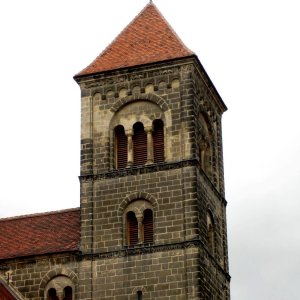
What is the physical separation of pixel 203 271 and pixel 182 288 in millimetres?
1308

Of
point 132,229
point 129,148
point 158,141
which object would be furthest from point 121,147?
point 132,229

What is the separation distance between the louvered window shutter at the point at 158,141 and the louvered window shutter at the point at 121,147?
1306mm

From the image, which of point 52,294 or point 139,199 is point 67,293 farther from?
point 139,199

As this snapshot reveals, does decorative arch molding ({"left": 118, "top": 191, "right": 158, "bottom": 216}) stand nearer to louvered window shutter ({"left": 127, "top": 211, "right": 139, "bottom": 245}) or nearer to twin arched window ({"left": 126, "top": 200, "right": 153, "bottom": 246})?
twin arched window ({"left": 126, "top": 200, "right": 153, "bottom": 246})

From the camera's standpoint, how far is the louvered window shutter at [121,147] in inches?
1925

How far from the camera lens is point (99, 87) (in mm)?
50250

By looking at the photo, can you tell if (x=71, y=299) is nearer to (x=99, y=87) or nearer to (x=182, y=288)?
(x=182, y=288)

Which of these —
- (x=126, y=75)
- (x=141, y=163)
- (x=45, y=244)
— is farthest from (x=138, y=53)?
(x=45, y=244)

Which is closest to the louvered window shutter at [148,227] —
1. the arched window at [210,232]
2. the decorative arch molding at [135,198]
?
the decorative arch molding at [135,198]

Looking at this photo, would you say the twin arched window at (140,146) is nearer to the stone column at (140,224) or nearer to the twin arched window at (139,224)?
the twin arched window at (139,224)

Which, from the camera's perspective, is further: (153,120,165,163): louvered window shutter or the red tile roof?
(153,120,165,163): louvered window shutter

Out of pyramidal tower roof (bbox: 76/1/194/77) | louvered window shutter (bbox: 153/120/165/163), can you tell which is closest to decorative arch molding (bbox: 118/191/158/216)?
louvered window shutter (bbox: 153/120/165/163)

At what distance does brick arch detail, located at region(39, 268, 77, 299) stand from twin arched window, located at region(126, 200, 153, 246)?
103 inches

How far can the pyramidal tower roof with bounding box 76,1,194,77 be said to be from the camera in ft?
164
